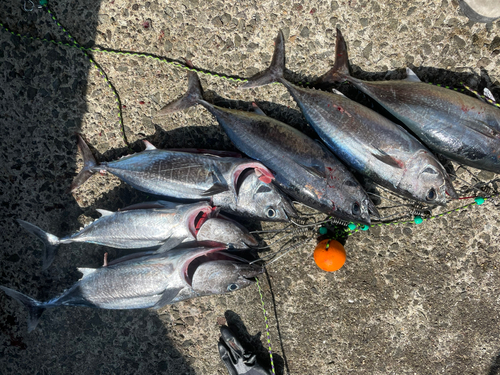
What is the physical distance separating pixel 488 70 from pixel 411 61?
2.50 ft

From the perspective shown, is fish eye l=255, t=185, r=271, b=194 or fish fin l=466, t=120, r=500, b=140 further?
fish eye l=255, t=185, r=271, b=194

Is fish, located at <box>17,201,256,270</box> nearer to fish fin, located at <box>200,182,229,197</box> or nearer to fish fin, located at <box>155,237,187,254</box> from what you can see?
fish fin, located at <box>155,237,187,254</box>

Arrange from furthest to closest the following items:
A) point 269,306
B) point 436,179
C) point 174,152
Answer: point 269,306, point 174,152, point 436,179

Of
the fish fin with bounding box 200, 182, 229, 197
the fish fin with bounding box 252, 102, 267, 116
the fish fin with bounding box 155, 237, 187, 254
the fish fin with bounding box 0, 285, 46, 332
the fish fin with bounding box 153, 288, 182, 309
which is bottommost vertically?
the fish fin with bounding box 0, 285, 46, 332

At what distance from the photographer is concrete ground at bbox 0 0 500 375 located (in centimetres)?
306

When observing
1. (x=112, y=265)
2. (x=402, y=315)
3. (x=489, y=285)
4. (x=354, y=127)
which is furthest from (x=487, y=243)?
(x=112, y=265)

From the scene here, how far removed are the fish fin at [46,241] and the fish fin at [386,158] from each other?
3.40 metres

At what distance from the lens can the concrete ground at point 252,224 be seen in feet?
10.0

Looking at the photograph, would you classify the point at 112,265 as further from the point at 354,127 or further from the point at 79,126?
the point at 354,127

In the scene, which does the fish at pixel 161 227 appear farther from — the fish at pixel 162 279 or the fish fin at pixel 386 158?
the fish fin at pixel 386 158

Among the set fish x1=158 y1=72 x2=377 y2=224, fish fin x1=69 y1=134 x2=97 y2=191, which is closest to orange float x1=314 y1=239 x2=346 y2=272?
fish x1=158 y1=72 x2=377 y2=224

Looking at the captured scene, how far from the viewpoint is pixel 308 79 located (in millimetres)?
3164

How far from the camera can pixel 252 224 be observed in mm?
3371

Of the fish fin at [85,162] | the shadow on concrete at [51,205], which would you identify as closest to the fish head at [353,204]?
the shadow on concrete at [51,205]
